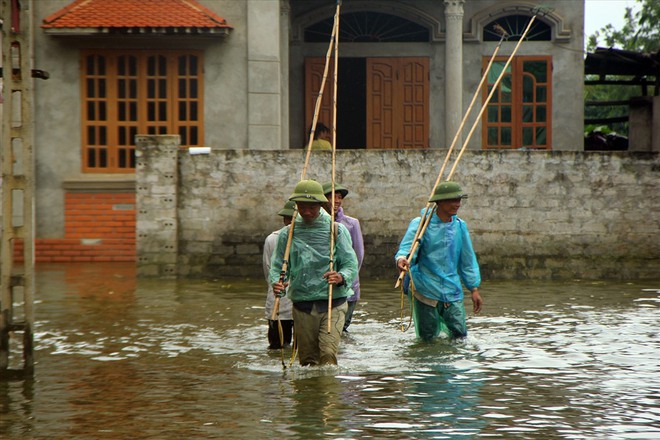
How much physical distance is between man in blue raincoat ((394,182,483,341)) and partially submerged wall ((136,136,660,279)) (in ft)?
20.8

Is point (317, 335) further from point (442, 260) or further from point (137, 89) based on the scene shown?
point (137, 89)

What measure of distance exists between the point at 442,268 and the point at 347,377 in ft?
6.49

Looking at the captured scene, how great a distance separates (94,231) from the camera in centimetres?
2009

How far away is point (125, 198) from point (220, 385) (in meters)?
11.9

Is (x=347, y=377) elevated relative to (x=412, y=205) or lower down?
lower down

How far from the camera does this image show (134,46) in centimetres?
2019

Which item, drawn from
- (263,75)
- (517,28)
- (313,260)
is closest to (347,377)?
(313,260)

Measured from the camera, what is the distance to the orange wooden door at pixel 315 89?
22188 mm

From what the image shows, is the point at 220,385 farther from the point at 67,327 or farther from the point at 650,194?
the point at 650,194

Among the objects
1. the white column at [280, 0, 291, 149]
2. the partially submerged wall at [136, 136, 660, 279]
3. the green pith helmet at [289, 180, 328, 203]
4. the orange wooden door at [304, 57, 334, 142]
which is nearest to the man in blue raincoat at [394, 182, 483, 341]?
the green pith helmet at [289, 180, 328, 203]

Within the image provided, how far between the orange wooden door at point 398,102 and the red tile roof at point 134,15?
362cm

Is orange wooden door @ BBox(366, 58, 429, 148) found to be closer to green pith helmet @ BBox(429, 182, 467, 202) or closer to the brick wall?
the brick wall

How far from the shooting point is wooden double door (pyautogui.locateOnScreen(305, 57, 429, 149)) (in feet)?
72.4

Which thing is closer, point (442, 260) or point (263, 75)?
point (442, 260)
